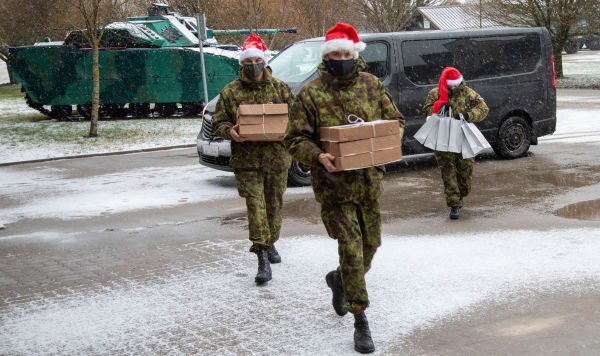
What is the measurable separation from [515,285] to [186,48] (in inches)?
745

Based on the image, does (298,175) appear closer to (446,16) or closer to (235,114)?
(235,114)

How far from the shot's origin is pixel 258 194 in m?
6.01

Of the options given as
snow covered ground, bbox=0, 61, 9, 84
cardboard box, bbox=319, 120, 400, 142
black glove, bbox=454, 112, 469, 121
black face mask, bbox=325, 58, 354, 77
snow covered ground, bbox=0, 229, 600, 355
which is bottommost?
snow covered ground, bbox=0, 229, 600, 355

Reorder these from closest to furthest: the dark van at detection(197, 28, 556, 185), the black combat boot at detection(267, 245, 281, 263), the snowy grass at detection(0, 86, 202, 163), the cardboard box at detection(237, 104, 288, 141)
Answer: the cardboard box at detection(237, 104, 288, 141)
the black combat boot at detection(267, 245, 281, 263)
the dark van at detection(197, 28, 556, 185)
the snowy grass at detection(0, 86, 202, 163)

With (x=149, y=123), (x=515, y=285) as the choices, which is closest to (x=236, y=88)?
(x=515, y=285)

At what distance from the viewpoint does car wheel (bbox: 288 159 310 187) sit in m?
10.2

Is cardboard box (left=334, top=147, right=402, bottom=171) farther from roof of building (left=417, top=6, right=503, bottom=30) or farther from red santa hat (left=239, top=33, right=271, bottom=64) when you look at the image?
roof of building (left=417, top=6, right=503, bottom=30)

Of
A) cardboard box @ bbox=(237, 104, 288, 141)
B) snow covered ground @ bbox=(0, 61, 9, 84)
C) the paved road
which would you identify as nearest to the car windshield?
the paved road

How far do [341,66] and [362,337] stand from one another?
1597 millimetres

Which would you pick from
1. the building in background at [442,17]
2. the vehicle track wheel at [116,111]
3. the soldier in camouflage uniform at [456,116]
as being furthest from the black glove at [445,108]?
the building in background at [442,17]

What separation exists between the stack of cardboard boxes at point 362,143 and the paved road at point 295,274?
1121 mm

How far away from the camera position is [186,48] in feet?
76.1

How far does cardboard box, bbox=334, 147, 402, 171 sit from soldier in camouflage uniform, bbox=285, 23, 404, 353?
0.41 ft

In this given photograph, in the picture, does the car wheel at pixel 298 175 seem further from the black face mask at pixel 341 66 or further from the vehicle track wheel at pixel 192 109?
the vehicle track wheel at pixel 192 109
